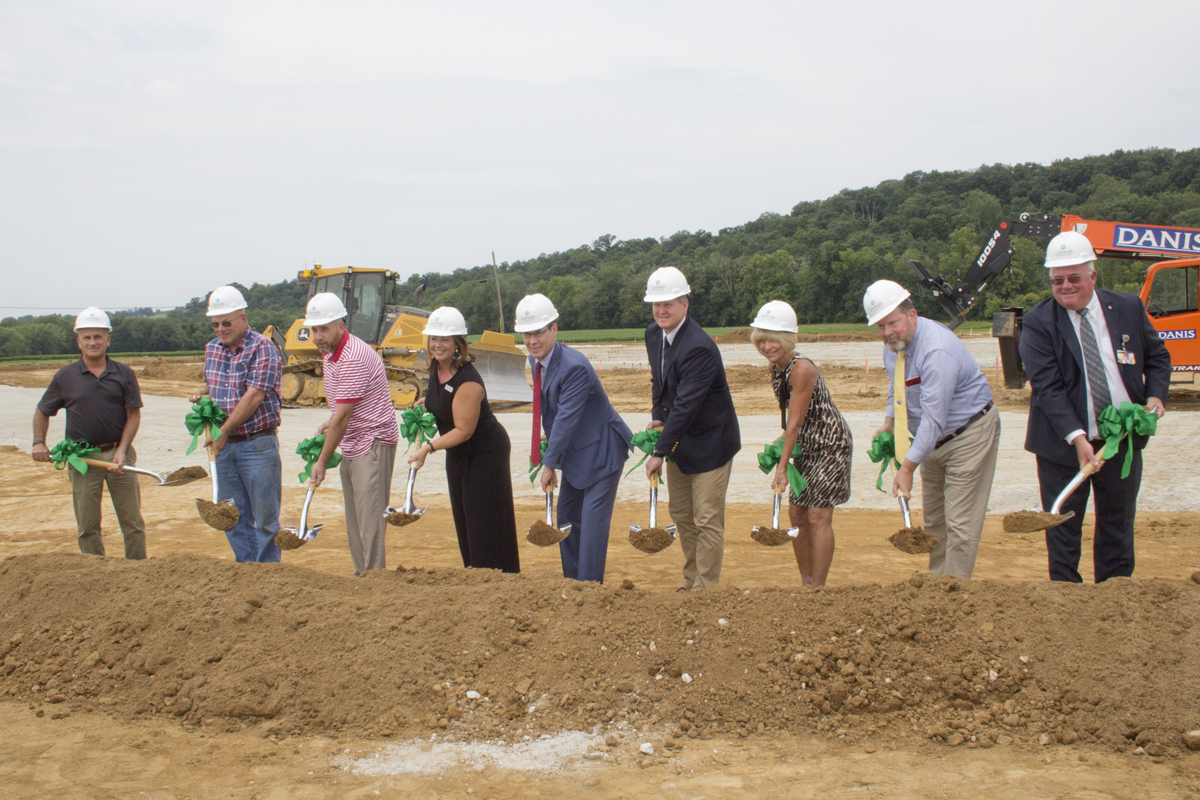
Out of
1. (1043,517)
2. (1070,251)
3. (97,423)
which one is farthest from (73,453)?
(1070,251)

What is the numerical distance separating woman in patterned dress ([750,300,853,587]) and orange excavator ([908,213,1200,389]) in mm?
9849

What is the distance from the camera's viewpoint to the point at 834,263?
197 feet

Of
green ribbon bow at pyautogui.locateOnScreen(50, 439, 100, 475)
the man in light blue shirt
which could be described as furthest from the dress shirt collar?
green ribbon bow at pyautogui.locateOnScreen(50, 439, 100, 475)

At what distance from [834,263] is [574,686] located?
59637mm

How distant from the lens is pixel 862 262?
192 ft

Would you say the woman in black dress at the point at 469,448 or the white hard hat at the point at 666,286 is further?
the woman in black dress at the point at 469,448

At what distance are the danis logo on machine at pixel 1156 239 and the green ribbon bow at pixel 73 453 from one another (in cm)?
1506

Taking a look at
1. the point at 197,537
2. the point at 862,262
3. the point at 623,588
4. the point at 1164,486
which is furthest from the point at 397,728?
the point at 862,262

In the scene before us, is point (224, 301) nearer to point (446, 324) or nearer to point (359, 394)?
point (359, 394)

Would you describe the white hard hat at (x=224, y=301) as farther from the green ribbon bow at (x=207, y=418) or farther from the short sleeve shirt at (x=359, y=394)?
the short sleeve shirt at (x=359, y=394)

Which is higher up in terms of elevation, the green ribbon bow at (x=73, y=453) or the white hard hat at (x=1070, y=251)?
the white hard hat at (x=1070, y=251)

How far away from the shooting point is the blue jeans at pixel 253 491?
215 inches

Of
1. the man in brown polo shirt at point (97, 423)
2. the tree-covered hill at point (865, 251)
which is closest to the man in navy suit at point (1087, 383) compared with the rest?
the man in brown polo shirt at point (97, 423)

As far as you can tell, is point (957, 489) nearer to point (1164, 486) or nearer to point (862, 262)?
point (1164, 486)
